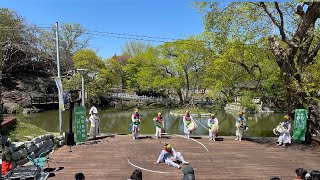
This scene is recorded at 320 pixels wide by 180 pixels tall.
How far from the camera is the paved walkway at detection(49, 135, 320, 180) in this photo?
A: 10156 mm

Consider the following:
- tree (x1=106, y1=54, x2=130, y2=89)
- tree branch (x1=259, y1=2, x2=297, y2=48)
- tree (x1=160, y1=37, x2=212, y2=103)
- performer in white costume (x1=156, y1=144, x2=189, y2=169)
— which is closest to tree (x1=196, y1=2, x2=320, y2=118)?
tree branch (x1=259, y1=2, x2=297, y2=48)

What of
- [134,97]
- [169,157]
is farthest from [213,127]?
[134,97]

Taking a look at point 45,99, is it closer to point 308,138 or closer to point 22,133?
point 22,133

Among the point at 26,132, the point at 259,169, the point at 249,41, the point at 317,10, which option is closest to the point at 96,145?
the point at 26,132

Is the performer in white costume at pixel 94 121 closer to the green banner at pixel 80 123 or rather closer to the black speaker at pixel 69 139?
the green banner at pixel 80 123

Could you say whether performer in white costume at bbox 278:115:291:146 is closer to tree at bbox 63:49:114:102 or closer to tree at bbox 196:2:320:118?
tree at bbox 196:2:320:118

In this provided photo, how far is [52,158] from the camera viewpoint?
11922mm

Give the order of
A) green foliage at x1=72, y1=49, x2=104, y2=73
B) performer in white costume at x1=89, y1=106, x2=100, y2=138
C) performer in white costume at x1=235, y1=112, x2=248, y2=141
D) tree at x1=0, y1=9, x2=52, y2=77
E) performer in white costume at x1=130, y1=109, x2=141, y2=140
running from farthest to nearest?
1. green foliage at x1=72, y1=49, x2=104, y2=73
2. tree at x1=0, y1=9, x2=52, y2=77
3. performer in white costume at x1=235, y1=112, x2=248, y2=141
4. performer in white costume at x1=89, y1=106, x2=100, y2=138
5. performer in white costume at x1=130, y1=109, x2=141, y2=140

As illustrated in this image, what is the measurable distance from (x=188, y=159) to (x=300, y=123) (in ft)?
20.7

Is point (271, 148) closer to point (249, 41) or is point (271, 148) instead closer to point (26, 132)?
point (249, 41)

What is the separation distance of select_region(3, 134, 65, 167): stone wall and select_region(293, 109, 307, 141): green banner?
11337 millimetres

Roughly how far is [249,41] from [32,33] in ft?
116

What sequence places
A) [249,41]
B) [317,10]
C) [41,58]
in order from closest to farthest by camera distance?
[317,10], [249,41], [41,58]

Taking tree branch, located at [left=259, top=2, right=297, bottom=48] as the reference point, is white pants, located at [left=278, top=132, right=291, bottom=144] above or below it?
below
